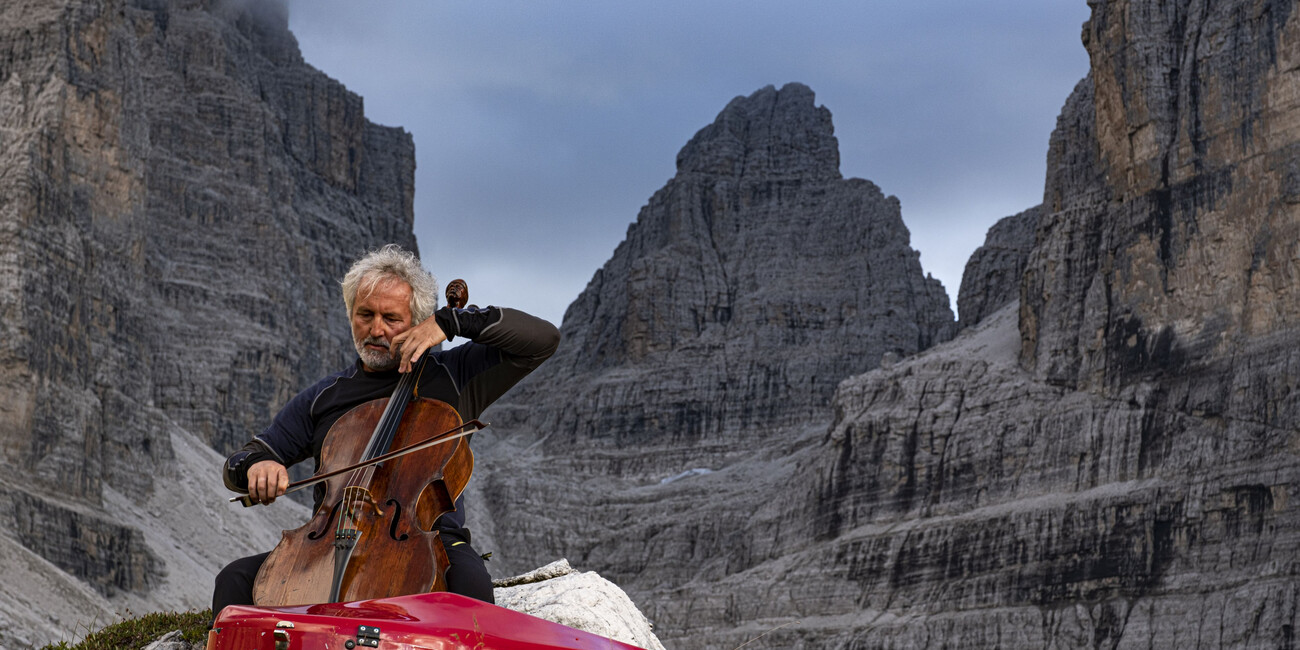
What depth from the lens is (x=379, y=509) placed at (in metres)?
5.63

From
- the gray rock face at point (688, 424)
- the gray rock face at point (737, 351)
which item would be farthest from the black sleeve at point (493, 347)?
the gray rock face at point (737, 351)

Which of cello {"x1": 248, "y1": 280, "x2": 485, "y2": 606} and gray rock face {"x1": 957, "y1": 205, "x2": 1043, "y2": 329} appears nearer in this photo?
cello {"x1": 248, "y1": 280, "x2": 485, "y2": 606}

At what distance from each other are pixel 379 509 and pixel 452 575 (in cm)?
37

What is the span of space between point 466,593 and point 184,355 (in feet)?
466

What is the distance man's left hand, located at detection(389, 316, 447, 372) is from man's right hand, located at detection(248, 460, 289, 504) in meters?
0.60

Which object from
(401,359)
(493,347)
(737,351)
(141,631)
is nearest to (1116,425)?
(737,351)

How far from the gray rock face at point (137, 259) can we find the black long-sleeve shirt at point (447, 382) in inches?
3093

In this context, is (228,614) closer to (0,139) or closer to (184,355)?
(0,139)

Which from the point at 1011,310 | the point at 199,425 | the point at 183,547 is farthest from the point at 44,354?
the point at 1011,310

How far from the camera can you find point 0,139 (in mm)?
99062

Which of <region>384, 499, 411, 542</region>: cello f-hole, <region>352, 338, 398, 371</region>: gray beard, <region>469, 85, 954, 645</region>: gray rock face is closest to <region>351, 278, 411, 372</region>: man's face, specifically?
<region>352, 338, 398, 371</region>: gray beard

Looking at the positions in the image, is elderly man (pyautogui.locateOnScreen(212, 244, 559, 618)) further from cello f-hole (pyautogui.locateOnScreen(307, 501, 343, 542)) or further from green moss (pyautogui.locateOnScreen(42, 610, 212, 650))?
green moss (pyautogui.locateOnScreen(42, 610, 212, 650))

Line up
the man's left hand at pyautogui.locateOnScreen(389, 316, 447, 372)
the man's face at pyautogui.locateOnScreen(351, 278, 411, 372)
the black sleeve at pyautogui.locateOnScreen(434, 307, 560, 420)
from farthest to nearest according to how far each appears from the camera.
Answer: the man's face at pyautogui.locateOnScreen(351, 278, 411, 372), the black sleeve at pyautogui.locateOnScreen(434, 307, 560, 420), the man's left hand at pyautogui.locateOnScreen(389, 316, 447, 372)

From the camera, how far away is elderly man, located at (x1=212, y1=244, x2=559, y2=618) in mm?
6066
